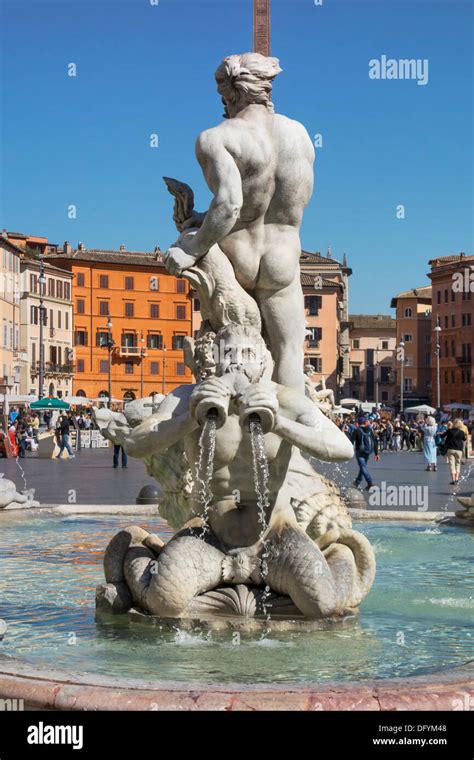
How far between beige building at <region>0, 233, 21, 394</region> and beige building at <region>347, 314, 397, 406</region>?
203 ft

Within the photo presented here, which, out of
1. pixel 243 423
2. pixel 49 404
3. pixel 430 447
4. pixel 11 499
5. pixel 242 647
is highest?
pixel 49 404

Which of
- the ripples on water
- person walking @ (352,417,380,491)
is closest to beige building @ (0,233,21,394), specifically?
person walking @ (352,417,380,491)

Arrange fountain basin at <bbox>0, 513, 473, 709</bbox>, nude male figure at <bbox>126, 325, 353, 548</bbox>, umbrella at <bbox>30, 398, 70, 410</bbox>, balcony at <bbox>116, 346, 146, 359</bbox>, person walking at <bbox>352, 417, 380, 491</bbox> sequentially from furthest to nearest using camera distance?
1. balcony at <bbox>116, 346, 146, 359</bbox>
2. umbrella at <bbox>30, 398, 70, 410</bbox>
3. person walking at <bbox>352, 417, 380, 491</bbox>
4. nude male figure at <bbox>126, 325, 353, 548</bbox>
5. fountain basin at <bbox>0, 513, 473, 709</bbox>

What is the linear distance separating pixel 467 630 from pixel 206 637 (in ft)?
4.80

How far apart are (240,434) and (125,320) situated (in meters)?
95.8

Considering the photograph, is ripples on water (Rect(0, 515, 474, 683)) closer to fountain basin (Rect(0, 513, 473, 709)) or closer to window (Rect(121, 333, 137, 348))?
fountain basin (Rect(0, 513, 473, 709))

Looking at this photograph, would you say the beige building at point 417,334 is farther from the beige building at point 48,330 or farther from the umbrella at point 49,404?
the umbrella at point 49,404

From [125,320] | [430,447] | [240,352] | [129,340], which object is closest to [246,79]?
[240,352]

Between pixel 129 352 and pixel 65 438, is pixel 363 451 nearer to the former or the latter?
pixel 65 438

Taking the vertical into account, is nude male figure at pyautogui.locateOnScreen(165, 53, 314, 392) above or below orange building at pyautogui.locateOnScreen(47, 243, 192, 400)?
below

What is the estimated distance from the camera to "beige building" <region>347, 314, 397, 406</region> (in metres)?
140

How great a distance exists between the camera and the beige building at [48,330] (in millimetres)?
87625

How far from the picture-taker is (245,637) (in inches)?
245

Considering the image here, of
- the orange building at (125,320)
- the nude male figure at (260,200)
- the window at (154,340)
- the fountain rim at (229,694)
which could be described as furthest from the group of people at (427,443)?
the window at (154,340)
